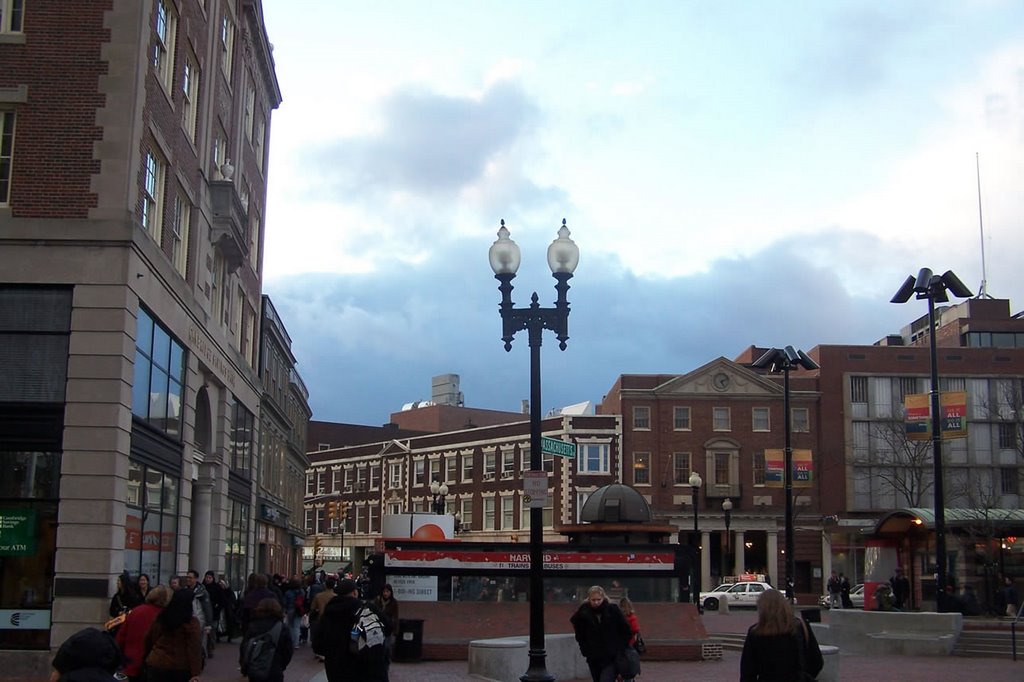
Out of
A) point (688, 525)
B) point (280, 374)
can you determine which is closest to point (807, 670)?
point (280, 374)

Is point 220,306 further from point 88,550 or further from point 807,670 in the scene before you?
point 807,670

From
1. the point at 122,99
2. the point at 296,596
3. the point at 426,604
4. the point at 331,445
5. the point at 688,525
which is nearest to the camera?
the point at 122,99

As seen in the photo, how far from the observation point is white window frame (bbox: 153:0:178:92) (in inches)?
916

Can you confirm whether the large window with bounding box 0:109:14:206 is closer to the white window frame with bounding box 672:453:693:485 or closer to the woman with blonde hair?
the woman with blonde hair

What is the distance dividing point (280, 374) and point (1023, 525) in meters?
31.1

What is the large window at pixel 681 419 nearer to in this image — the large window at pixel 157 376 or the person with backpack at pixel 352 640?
the large window at pixel 157 376

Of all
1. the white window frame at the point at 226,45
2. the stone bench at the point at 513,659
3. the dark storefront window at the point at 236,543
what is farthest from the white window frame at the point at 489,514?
the stone bench at the point at 513,659

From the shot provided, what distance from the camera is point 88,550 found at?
64.2ft

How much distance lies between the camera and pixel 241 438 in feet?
118

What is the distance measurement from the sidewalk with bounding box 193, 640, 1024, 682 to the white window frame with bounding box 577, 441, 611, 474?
47.1 metres

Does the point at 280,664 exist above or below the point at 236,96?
below

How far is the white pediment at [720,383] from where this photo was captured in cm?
7288

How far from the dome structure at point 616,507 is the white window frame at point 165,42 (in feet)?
45.3

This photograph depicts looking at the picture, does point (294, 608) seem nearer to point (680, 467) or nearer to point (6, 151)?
point (6, 151)
